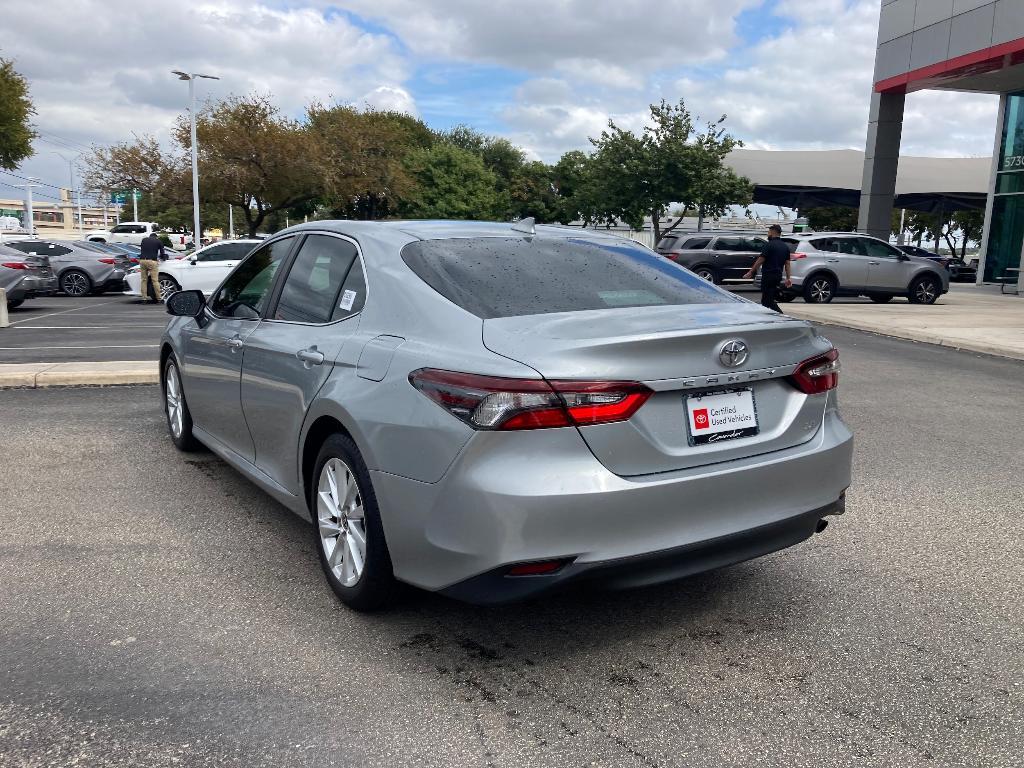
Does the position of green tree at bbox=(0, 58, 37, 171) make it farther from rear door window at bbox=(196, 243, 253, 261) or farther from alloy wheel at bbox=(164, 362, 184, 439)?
alloy wheel at bbox=(164, 362, 184, 439)

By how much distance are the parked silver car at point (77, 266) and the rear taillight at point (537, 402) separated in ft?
76.6

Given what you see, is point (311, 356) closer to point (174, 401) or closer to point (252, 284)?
point (252, 284)

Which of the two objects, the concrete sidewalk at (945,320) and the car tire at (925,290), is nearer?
the concrete sidewalk at (945,320)

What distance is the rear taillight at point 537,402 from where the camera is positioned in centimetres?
285

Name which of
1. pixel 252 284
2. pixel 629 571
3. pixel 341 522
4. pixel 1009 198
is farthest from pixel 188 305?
pixel 1009 198

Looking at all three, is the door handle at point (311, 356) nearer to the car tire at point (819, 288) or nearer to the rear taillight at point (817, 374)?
the rear taillight at point (817, 374)

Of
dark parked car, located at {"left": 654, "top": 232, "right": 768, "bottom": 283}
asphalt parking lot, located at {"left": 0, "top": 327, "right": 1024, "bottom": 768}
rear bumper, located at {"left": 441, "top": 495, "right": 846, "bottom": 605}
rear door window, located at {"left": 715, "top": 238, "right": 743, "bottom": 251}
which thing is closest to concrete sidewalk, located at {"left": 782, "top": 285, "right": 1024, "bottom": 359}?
dark parked car, located at {"left": 654, "top": 232, "right": 768, "bottom": 283}

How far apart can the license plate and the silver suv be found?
63.3ft

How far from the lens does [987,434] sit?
23.4 ft

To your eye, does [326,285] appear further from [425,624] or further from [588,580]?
[588,580]

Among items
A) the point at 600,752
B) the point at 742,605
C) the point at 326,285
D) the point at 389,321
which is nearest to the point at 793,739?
the point at 600,752

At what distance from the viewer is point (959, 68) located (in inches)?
997

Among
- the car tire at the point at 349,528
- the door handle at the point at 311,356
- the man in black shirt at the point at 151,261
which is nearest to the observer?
the car tire at the point at 349,528

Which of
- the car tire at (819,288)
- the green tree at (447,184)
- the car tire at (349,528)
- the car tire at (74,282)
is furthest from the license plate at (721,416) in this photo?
the green tree at (447,184)
